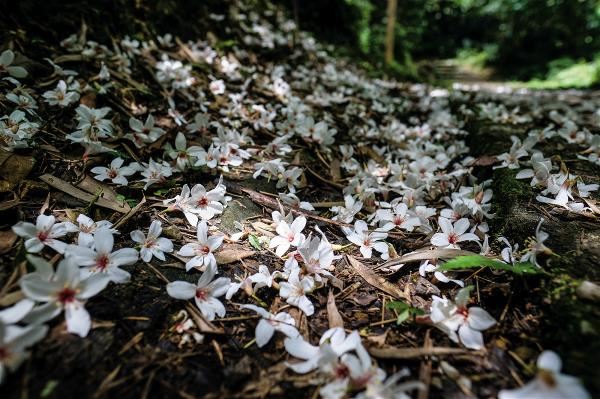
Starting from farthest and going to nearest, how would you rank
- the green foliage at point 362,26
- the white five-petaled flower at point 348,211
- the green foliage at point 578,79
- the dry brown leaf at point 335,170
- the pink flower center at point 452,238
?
the green foliage at point 578,79, the green foliage at point 362,26, the dry brown leaf at point 335,170, the white five-petaled flower at point 348,211, the pink flower center at point 452,238

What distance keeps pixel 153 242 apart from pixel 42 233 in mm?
367

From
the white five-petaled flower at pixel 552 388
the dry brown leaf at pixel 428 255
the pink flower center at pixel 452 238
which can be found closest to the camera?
the white five-petaled flower at pixel 552 388

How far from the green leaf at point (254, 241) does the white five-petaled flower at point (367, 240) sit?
1.43ft

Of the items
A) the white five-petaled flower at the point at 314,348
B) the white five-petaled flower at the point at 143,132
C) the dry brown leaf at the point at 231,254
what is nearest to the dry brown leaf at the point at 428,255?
the white five-petaled flower at the point at 314,348

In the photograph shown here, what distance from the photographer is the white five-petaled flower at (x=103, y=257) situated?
1.08 meters

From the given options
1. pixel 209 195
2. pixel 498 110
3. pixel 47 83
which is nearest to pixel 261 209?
pixel 209 195

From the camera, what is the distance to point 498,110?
10.8ft

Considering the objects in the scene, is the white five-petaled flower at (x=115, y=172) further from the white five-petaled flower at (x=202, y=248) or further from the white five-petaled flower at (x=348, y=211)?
the white five-petaled flower at (x=348, y=211)

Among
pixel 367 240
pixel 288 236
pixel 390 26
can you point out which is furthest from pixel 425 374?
pixel 390 26

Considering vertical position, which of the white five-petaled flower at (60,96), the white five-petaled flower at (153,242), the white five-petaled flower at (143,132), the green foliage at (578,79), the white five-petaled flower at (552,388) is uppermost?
the white five-petaled flower at (60,96)

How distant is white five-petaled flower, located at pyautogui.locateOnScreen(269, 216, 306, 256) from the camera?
147cm

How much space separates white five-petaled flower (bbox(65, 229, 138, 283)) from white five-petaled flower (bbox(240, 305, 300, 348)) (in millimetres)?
439

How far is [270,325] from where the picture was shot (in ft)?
3.59

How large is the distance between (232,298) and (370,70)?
24.2 feet
